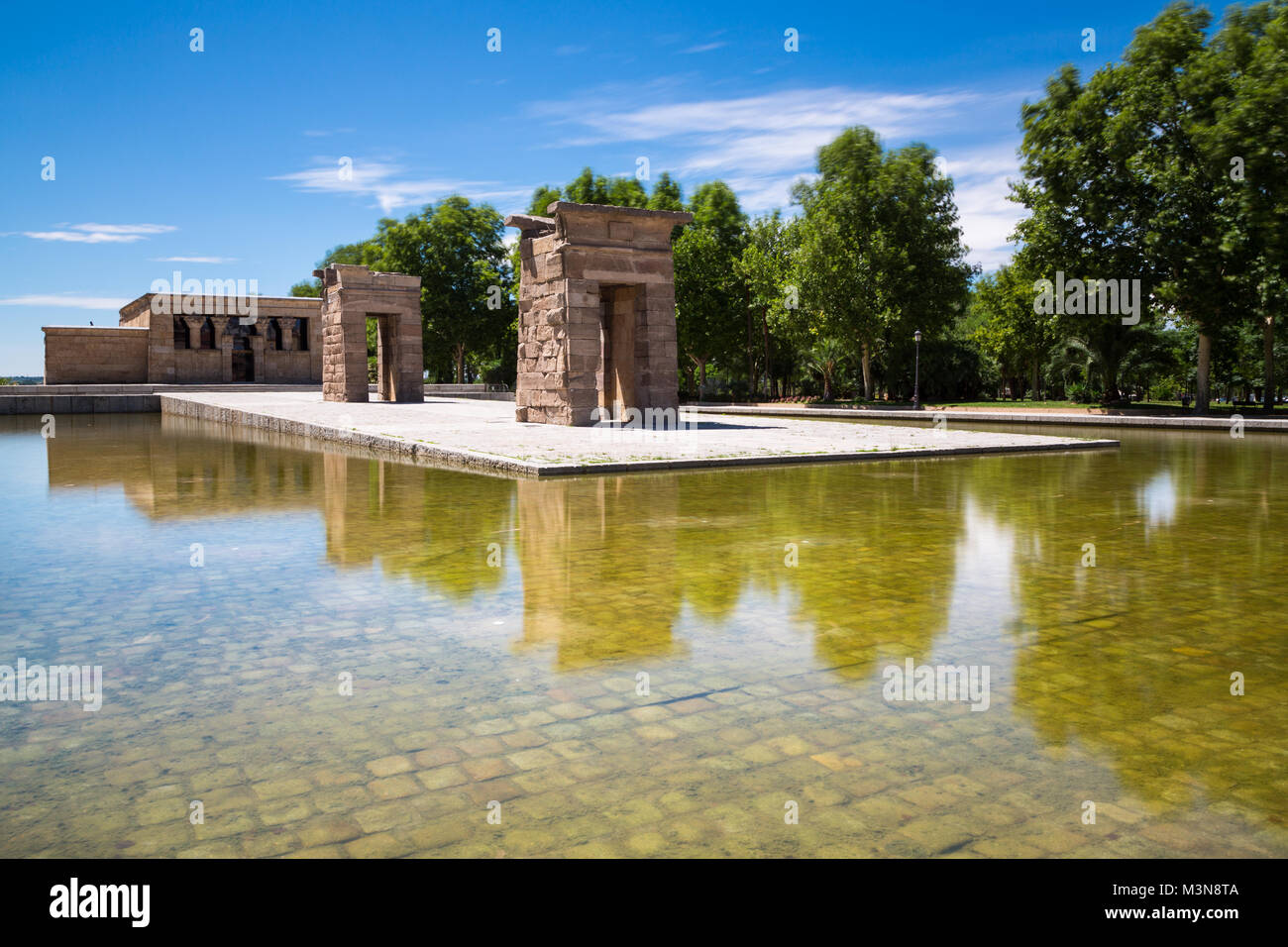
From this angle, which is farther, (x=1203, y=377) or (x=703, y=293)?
(x=703, y=293)

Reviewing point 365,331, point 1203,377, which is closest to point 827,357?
point 1203,377

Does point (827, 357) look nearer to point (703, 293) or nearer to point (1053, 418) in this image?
point (703, 293)

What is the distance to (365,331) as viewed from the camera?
3269cm

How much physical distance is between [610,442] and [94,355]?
130ft

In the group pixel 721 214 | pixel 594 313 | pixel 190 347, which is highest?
pixel 721 214

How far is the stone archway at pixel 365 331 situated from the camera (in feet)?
105

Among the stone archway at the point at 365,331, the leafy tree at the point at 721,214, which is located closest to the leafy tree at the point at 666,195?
the leafy tree at the point at 721,214

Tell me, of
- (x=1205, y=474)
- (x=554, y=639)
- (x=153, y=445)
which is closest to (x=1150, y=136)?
(x=1205, y=474)

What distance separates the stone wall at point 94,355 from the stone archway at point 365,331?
732 inches

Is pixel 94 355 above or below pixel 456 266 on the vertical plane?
below

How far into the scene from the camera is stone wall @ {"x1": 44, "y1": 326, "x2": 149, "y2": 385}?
44.7m

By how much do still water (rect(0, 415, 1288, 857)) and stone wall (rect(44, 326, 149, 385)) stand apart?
1650 inches

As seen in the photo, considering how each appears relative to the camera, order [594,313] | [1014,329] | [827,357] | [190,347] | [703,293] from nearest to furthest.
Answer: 1. [594,313]
2. [190,347]
3. [703,293]
4. [1014,329]
5. [827,357]
